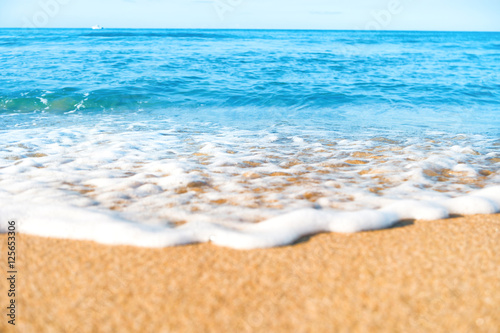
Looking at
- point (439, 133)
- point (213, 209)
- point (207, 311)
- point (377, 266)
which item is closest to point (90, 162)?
point (213, 209)

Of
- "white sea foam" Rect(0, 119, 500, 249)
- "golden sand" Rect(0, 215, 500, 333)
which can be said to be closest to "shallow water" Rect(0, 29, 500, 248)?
"white sea foam" Rect(0, 119, 500, 249)

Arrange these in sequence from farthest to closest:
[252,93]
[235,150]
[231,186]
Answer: [252,93] → [235,150] → [231,186]

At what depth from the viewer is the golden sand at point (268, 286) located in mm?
1365

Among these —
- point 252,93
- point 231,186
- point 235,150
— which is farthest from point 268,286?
point 252,93

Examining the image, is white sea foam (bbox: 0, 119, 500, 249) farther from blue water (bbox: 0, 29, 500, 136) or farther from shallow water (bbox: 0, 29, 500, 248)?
blue water (bbox: 0, 29, 500, 136)

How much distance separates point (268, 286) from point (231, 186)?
134cm

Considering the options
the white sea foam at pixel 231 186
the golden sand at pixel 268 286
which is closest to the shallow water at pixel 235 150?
the white sea foam at pixel 231 186

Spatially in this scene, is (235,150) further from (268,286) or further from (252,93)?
(252,93)

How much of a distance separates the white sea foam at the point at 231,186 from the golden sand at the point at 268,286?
0.46 feet

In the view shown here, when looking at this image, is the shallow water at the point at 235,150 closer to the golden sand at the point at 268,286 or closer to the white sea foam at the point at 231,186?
the white sea foam at the point at 231,186

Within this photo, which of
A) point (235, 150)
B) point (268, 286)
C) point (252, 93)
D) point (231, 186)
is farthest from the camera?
point (252, 93)

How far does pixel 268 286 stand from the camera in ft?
5.16

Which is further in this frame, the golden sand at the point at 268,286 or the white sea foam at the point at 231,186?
the white sea foam at the point at 231,186

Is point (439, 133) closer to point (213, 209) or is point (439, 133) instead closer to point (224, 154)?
point (224, 154)
